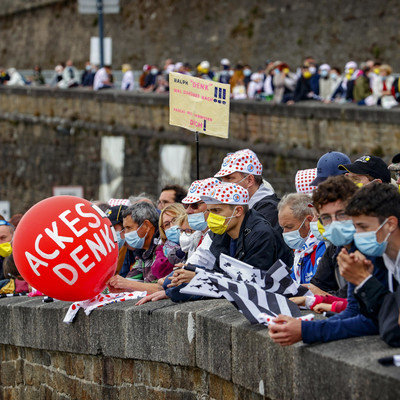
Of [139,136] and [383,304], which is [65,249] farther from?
[139,136]

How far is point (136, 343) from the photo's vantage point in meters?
6.98

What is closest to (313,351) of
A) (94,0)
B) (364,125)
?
(364,125)

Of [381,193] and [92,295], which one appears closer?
[381,193]

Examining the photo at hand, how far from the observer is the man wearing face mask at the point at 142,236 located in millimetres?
7895

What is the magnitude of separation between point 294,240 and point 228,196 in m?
0.57

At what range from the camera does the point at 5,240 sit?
9.70 meters

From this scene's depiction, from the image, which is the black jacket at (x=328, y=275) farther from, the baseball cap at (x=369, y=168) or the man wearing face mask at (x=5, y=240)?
the man wearing face mask at (x=5, y=240)

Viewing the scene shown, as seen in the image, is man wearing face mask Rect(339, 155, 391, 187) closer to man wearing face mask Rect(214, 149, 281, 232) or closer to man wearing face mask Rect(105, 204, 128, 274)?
man wearing face mask Rect(214, 149, 281, 232)

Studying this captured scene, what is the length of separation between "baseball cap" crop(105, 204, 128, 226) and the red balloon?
112 cm

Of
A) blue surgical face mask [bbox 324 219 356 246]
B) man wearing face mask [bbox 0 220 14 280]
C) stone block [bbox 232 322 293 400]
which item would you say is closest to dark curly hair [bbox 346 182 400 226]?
blue surgical face mask [bbox 324 219 356 246]

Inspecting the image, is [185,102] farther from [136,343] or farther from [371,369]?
[371,369]

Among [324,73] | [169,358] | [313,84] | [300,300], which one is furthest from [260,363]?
[324,73]

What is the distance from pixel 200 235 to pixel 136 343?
90cm

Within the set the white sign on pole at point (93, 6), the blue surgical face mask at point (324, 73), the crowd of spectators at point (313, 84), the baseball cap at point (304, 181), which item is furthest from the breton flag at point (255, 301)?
the white sign on pole at point (93, 6)
